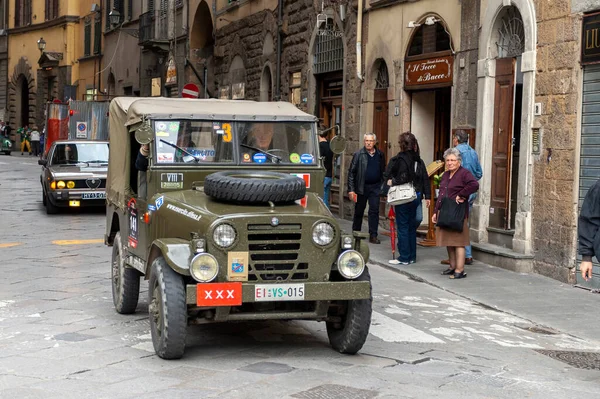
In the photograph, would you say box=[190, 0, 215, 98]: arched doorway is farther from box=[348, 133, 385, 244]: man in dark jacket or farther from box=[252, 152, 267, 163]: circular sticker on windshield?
box=[252, 152, 267, 163]: circular sticker on windshield

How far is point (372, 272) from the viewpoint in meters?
13.0

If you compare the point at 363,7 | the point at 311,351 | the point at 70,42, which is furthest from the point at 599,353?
the point at 70,42

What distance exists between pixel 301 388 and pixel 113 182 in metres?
4.24

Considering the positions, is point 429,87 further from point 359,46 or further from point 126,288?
point 126,288

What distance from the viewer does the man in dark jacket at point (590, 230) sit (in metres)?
7.05

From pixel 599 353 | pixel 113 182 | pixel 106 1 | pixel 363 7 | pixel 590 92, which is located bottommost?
pixel 599 353

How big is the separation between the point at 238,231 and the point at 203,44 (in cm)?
2542

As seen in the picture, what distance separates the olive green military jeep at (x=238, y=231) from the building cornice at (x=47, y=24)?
1685 inches

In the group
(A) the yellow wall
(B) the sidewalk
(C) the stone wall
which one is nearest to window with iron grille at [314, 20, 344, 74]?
(B) the sidewalk

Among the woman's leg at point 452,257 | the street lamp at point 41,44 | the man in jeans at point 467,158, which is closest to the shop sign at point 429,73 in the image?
the man in jeans at point 467,158

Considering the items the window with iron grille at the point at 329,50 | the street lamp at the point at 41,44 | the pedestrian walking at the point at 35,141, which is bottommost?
the pedestrian walking at the point at 35,141

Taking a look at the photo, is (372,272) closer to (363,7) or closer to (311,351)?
(311,351)

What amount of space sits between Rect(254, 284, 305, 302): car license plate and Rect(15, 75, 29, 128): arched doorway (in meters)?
52.4

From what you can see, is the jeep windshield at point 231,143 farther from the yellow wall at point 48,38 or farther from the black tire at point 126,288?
the yellow wall at point 48,38
